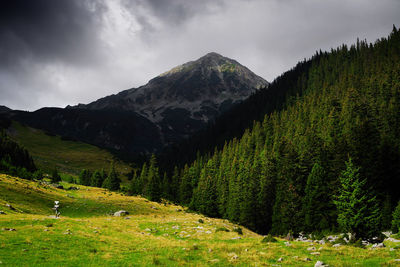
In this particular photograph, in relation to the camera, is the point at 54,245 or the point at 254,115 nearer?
the point at 54,245

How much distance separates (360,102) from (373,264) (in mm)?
76421

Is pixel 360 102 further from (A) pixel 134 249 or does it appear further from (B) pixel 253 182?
(A) pixel 134 249

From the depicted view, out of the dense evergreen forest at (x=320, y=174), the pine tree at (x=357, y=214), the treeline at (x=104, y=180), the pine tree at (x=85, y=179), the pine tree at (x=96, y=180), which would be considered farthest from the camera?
the pine tree at (x=85, y=179)

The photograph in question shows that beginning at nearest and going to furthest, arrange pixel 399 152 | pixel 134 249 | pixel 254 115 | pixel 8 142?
pixel 134 249, pixel 399 152, pixel 8 142, pixel 254 115

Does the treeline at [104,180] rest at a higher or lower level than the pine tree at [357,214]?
lower

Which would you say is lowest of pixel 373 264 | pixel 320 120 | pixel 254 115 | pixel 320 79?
pixel 373 264

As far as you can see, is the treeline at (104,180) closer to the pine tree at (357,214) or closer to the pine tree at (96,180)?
the pine tree at (96,180)

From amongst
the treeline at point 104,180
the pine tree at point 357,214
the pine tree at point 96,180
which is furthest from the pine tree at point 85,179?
the pine tree at point 357,214

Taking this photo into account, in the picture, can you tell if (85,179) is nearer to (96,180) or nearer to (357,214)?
(96,180)

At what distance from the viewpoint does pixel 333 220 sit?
136 ft

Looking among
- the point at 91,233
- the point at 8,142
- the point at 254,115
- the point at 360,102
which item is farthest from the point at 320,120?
the point at 8,142

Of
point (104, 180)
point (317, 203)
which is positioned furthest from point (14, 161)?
point (317, 203)

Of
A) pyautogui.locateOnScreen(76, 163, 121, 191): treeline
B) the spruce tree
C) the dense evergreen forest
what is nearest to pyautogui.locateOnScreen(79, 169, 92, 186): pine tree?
pyautogui.locateOnScreen(76, 163, 121, 191): treeline

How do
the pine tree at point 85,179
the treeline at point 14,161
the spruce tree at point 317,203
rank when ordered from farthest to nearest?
the pine tree at point 85,179 < the treeline at point 14,161 < the spruce tree at point 317,203
